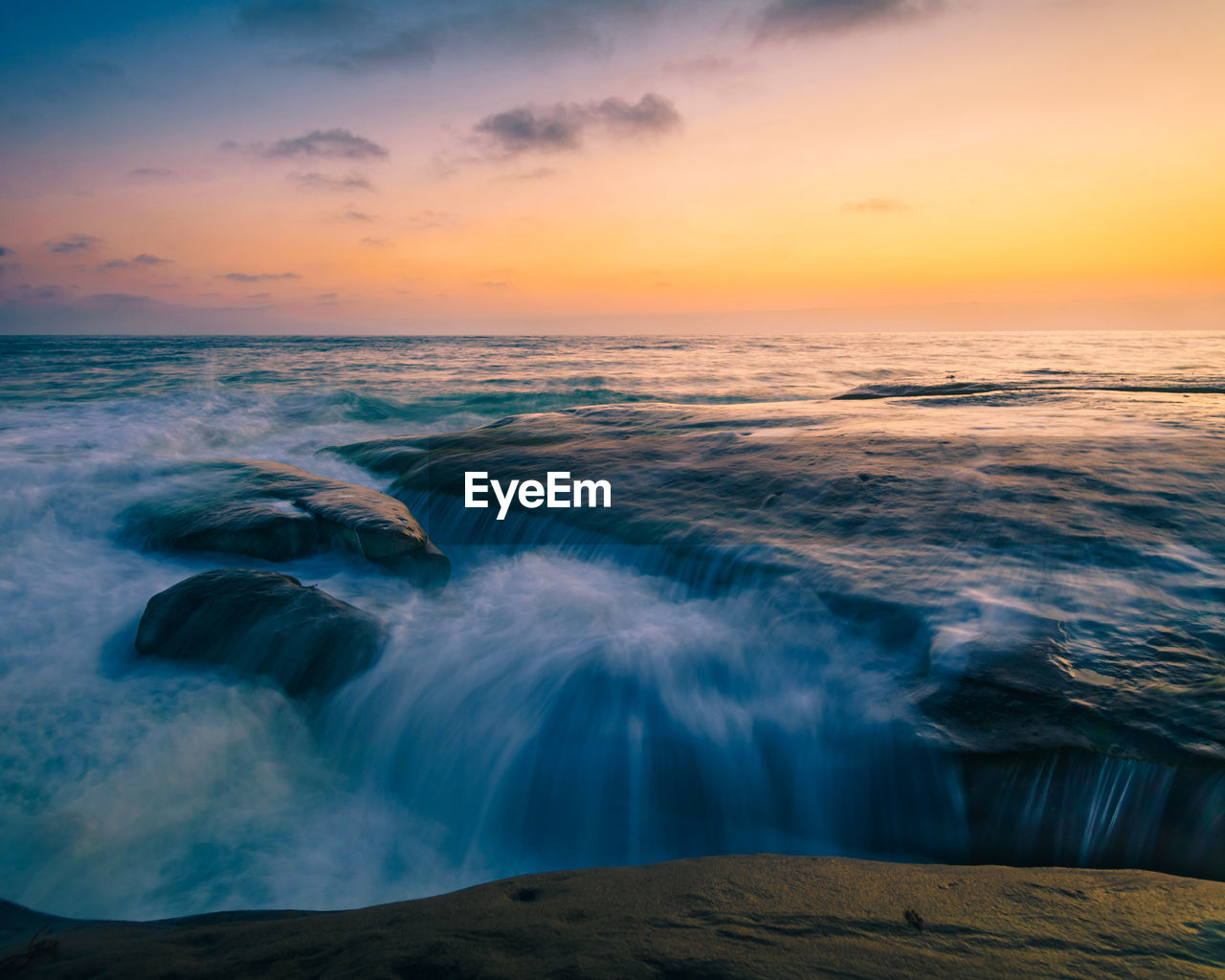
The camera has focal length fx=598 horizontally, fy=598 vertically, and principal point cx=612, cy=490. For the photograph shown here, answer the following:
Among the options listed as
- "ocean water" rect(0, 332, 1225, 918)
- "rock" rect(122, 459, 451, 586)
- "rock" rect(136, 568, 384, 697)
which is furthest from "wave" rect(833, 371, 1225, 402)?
"rock" rect(136, 568, 384, 697)

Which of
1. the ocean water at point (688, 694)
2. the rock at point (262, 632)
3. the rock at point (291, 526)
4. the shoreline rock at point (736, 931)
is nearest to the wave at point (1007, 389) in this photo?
the ocean water at point (688, 694)

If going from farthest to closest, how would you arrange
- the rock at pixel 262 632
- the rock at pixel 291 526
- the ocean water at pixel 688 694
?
1. the rock at pixel 291 526
2. the rock at pixel 262 632
3. the ocean water at pixel 688 694

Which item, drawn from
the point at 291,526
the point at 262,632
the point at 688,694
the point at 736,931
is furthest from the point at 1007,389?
the point at 262,632

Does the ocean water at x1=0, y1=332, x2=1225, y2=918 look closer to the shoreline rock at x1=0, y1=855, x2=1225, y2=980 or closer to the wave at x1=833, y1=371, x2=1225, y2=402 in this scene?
the shoreline rock at x1=0, y1=855, x2=1225, y2=980

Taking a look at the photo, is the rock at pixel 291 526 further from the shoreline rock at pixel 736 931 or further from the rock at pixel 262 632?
the shoreline rock at pixel 736 931

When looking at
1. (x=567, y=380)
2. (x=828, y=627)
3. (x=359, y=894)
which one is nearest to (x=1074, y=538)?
(x=828, y=627)

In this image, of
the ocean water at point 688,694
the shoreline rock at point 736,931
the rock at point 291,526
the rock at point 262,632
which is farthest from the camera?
the rock at point 291,526

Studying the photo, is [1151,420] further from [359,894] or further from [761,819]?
[359,894]
